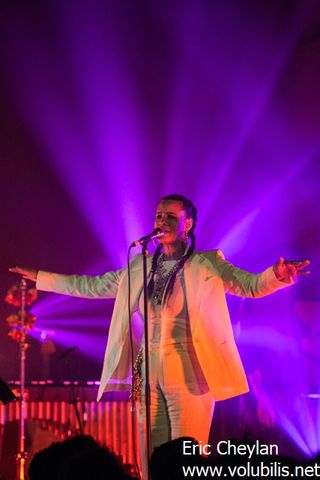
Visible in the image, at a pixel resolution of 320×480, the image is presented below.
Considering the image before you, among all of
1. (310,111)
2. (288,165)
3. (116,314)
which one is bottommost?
(116,314)

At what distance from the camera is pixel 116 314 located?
4.73 m

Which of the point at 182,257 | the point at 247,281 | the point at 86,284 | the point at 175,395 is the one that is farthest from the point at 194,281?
the point at 86,284

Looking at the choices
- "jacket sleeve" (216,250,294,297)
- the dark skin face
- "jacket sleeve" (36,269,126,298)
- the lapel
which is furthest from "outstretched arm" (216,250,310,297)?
"jacket sleeve" (36,269,126,298)

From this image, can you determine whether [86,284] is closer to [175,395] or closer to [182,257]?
[182,257]

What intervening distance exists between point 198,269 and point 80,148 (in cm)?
424

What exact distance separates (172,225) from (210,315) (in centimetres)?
62

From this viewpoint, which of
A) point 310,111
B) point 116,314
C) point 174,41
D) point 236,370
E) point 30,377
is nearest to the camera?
point 236,370

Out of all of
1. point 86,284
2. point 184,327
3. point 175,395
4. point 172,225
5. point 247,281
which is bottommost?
point 175,395

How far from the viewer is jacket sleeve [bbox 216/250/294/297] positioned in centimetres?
434

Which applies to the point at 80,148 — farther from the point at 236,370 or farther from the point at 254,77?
the point at 236,370

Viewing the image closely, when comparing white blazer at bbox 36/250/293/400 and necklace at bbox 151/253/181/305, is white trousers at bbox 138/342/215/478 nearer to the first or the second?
white blazer at bbox 36/250/293/400

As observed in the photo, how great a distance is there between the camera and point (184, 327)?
14.4 ft

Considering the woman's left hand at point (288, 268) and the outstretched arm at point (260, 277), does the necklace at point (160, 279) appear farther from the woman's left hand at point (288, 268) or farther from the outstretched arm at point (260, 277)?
the woman's left hand at point (288, 268)

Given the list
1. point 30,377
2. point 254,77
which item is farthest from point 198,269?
point 30,377
